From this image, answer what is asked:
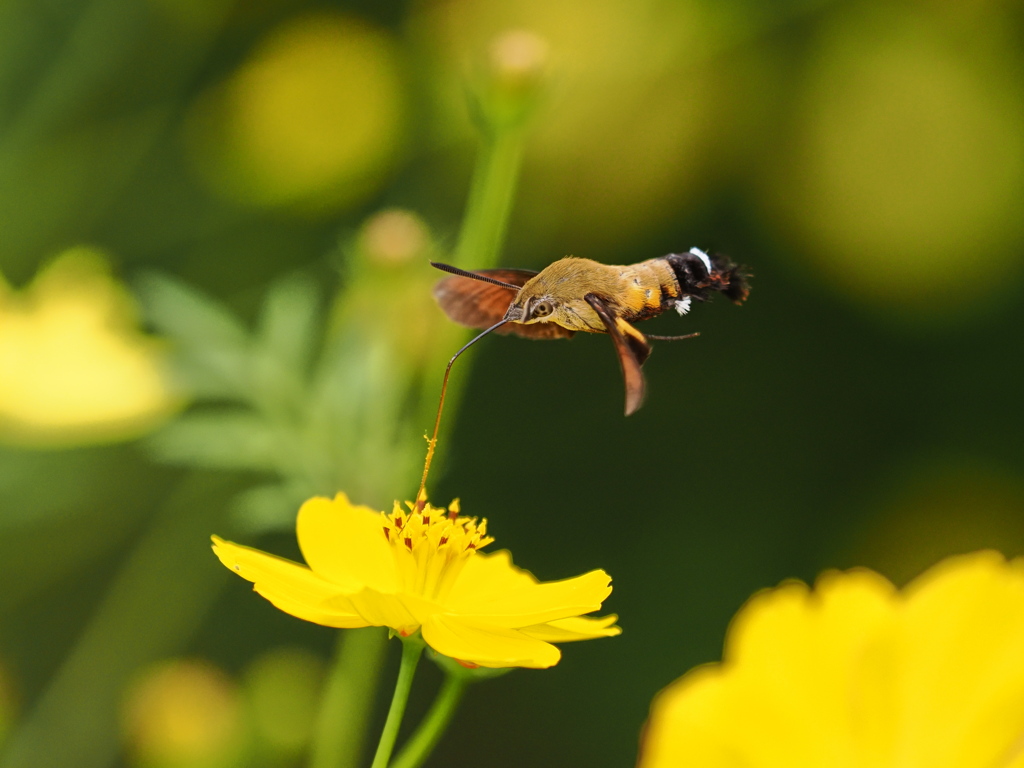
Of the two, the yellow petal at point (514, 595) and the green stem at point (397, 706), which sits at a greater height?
the yellow petal at point (514, 595)

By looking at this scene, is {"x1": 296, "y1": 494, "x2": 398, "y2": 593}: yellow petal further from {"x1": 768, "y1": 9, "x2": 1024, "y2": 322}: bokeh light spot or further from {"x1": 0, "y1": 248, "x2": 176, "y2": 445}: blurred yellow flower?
{"x1": 768, "y1": 9, "x2": 1024, "y2": 322}: bokeh light spot

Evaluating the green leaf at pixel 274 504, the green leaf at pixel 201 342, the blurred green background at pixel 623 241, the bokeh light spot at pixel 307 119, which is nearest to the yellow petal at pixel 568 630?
the green leaf at pixel 274 504

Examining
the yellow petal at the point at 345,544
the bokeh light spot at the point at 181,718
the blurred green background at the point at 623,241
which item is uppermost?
the blurred green background at the point at 623,241

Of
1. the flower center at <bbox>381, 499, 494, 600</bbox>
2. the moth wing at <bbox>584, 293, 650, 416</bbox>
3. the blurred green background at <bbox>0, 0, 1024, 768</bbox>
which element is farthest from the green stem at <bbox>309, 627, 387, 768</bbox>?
the blurred green background at <bbox>0, 0, 1024, 768</bbox>

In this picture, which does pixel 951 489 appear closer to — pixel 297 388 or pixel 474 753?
pixel 474 753

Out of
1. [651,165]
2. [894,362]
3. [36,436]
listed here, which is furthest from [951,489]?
[36,436]

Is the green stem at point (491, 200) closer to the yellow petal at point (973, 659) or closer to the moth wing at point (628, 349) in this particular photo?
the moth wing at point (628, 349)

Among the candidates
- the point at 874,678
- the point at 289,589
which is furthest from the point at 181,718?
the point at 874,678
